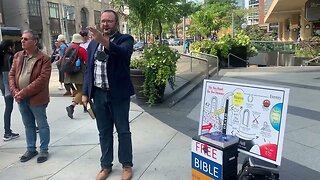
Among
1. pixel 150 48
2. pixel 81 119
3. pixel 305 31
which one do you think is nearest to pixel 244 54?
pixel 150 48

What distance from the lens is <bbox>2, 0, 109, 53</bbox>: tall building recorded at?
144ft

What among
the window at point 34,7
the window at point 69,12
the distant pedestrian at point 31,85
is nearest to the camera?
the distant pedestrian at point 31,85

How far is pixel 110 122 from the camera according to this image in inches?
150

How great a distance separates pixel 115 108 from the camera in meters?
3.64

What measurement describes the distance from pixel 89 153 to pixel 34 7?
1825 inches

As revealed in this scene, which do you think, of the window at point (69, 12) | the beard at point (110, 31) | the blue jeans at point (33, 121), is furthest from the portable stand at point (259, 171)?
the window at point (69, 12)

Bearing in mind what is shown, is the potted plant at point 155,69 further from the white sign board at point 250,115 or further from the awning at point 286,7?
the awning at point 286,7

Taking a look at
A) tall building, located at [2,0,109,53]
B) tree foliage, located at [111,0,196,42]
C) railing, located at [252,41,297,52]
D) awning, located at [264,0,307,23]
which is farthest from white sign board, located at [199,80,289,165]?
tall building, located at [2,0,109,53]

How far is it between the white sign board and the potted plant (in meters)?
3.58

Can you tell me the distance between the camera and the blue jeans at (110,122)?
3654 mm

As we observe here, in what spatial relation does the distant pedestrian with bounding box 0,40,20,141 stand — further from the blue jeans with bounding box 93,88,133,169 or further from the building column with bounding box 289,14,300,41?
the building column with bounding box 289,14,300,41

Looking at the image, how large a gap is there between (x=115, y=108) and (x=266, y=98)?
5.24ft

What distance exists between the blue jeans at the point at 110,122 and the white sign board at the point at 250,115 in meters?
0.86

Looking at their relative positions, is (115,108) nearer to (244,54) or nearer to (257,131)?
(257,131)
